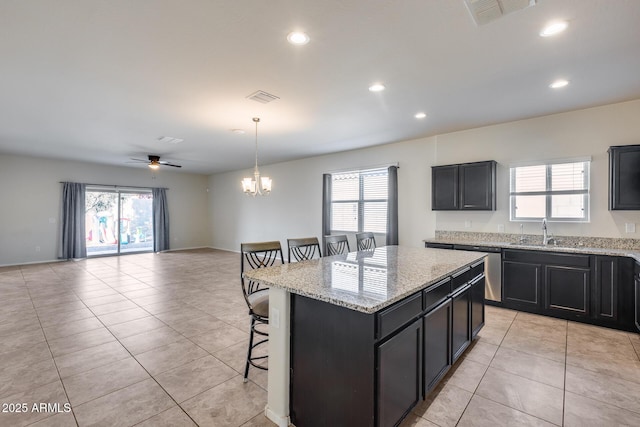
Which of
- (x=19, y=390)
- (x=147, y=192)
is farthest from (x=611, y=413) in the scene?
(x=147, y=192)

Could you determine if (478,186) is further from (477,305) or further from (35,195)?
(35,195)

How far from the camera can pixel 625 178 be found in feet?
11.4

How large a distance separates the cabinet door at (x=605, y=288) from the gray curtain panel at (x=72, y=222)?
11011 mm

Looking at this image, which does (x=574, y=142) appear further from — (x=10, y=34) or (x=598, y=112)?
(x=10, y=34)

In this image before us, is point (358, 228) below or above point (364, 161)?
below

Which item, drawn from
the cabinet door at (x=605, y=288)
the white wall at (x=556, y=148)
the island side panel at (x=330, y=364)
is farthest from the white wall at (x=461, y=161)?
the island side panel at (x=330, y=364)

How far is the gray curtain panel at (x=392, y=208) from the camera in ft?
18.1

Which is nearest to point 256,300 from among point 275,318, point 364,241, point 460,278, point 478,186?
point 275,318

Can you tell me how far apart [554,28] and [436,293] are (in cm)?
214

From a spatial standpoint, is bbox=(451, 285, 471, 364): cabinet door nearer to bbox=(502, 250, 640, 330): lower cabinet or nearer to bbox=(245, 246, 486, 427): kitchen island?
bbox=(245, 246, 486, 427): kitchen island

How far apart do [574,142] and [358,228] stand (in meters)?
3.81

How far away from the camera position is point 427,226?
17.3 feet

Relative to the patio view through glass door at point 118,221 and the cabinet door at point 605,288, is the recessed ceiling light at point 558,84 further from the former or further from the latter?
the patio view through glass door at point 118,221

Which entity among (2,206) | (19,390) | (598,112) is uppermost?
(598,112)
